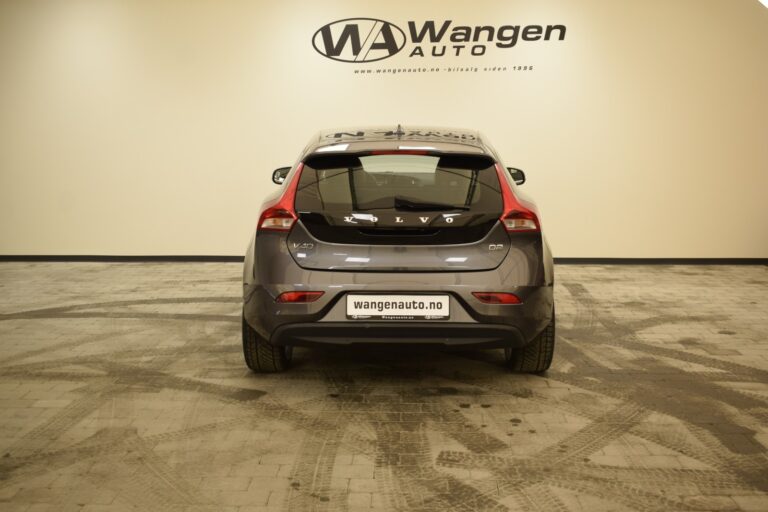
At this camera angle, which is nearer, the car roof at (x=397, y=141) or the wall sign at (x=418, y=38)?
the car roof at (x=397, y=141)

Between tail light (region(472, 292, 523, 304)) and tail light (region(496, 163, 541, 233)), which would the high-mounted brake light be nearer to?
tail light (region(496, 163, 541, 233))

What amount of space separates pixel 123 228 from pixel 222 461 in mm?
6477

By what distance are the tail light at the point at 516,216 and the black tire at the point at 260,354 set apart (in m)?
1.49

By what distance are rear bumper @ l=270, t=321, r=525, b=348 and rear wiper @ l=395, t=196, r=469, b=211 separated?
0.58 m

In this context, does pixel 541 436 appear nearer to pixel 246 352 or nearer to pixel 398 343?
pixel 398 343

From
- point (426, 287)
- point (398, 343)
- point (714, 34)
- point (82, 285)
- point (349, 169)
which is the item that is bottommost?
point (82, 285)

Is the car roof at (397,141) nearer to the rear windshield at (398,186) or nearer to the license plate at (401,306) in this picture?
the rear windshield at (398,186)

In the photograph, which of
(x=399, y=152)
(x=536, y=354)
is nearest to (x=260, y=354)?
(x=399, y=152)

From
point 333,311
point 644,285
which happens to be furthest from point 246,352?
point 644,285

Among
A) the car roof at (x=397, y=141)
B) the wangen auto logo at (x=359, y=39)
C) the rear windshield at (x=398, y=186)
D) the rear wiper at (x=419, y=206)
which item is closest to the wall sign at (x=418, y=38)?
the wangen auto logo at (x=359, y=39)

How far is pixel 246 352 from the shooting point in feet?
15.2

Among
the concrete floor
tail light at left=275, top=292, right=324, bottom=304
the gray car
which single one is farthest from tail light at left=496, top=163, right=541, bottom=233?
tail light at left=275, top=292, right=324, bottom=304

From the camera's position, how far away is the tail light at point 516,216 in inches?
162

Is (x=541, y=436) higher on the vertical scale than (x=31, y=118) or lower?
lower
